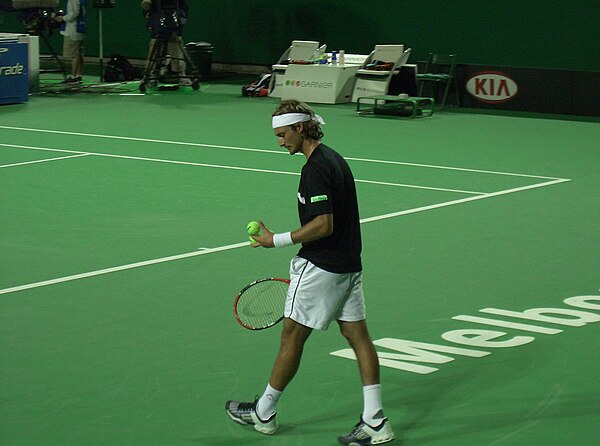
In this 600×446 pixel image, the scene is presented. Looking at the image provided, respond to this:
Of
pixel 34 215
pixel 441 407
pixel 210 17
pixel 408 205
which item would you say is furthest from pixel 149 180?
pixel 210 17

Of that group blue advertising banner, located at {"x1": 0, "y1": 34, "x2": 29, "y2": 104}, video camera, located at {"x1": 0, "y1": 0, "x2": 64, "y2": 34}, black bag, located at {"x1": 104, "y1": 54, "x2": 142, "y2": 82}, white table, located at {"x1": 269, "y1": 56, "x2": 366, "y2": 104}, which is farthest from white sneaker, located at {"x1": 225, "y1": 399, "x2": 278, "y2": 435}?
black bag, located at {"x1": 104, "y1": 54, "x2": 142, "y2": 82}

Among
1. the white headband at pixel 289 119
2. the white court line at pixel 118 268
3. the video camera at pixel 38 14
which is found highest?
the video camera at pixel 38 14

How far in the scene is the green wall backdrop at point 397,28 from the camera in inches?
904

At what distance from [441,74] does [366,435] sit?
17550mm

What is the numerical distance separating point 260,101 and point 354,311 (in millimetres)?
17806

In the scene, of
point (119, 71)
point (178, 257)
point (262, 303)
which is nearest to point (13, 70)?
point (119, 71)

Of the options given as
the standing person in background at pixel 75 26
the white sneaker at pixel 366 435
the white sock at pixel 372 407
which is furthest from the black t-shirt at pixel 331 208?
the standing person in background at pixel 75 26

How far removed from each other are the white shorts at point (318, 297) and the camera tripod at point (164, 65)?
18465mm

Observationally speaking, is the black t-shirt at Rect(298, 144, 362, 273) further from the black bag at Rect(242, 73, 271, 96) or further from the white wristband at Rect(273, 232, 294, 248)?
the black bag at Rect(242, 73, 271, 96)

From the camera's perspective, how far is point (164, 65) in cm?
2595

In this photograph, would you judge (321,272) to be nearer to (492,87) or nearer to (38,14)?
(492,87)

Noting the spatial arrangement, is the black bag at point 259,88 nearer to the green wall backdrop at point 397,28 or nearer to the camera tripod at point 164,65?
the camera tripod at point 164,65

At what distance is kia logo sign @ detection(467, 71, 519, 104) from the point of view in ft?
71.9

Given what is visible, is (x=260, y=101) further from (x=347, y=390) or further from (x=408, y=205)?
(x=347, y=390)
